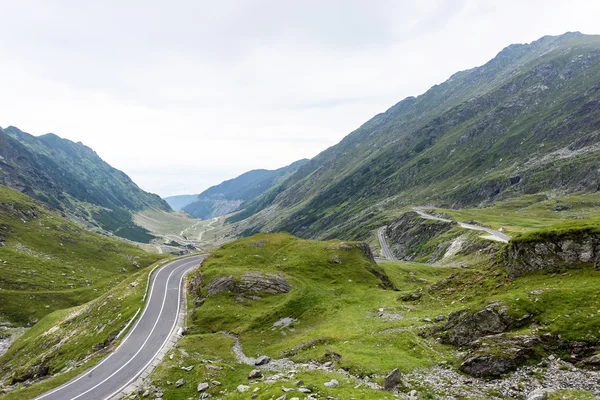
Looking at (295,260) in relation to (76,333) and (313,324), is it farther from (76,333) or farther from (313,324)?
(76,333)

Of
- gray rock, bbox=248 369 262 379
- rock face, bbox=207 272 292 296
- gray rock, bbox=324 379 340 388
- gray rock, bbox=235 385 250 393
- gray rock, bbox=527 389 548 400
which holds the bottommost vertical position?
gray rock, bbox=248 369 262 379

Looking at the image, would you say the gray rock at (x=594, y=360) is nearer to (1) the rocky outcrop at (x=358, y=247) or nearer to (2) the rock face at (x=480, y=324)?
(2) the rock face at (x=480, y=324)

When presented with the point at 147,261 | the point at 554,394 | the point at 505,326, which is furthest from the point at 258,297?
the point at 147,261

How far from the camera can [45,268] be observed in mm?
Answer: 141750

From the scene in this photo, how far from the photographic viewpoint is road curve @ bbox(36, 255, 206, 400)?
38281 millimetres

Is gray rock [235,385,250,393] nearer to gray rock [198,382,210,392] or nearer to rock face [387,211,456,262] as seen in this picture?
gray rock [198,382,210,392]

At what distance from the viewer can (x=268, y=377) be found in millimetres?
33281

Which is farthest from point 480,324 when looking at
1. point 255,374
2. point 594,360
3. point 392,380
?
point 255,374

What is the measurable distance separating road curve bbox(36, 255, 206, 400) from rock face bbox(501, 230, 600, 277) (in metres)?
47.7

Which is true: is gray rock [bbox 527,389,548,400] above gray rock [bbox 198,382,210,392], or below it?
above

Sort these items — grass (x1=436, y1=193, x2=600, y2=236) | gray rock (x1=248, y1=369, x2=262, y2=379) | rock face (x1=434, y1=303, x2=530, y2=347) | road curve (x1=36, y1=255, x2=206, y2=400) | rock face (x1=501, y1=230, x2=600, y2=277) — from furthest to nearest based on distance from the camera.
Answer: grass (x1=436, y1=193, x2=600, y2=236), road curve (x1=36, y1=255, x2=206, y2=400), gray rock (x1=248, y1=369, x2=262, y2=379), rock face (x1=501, y1=230, x2=600, y2=277), rock face (x1=434, y1=303, x2=530, y2=347)

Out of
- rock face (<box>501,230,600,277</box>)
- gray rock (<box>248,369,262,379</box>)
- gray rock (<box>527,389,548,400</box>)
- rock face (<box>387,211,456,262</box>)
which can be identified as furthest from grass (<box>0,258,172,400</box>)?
rock face (<box>387,211,456,262</box>)

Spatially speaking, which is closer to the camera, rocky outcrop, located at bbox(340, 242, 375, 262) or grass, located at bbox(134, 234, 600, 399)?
grass, located at bbox(134, 234, 600, 399)

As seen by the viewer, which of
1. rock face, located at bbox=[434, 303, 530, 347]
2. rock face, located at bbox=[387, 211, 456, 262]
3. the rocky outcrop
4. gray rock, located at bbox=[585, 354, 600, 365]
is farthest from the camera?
rock face, located at bbox=[387, 211, 456, 262]
